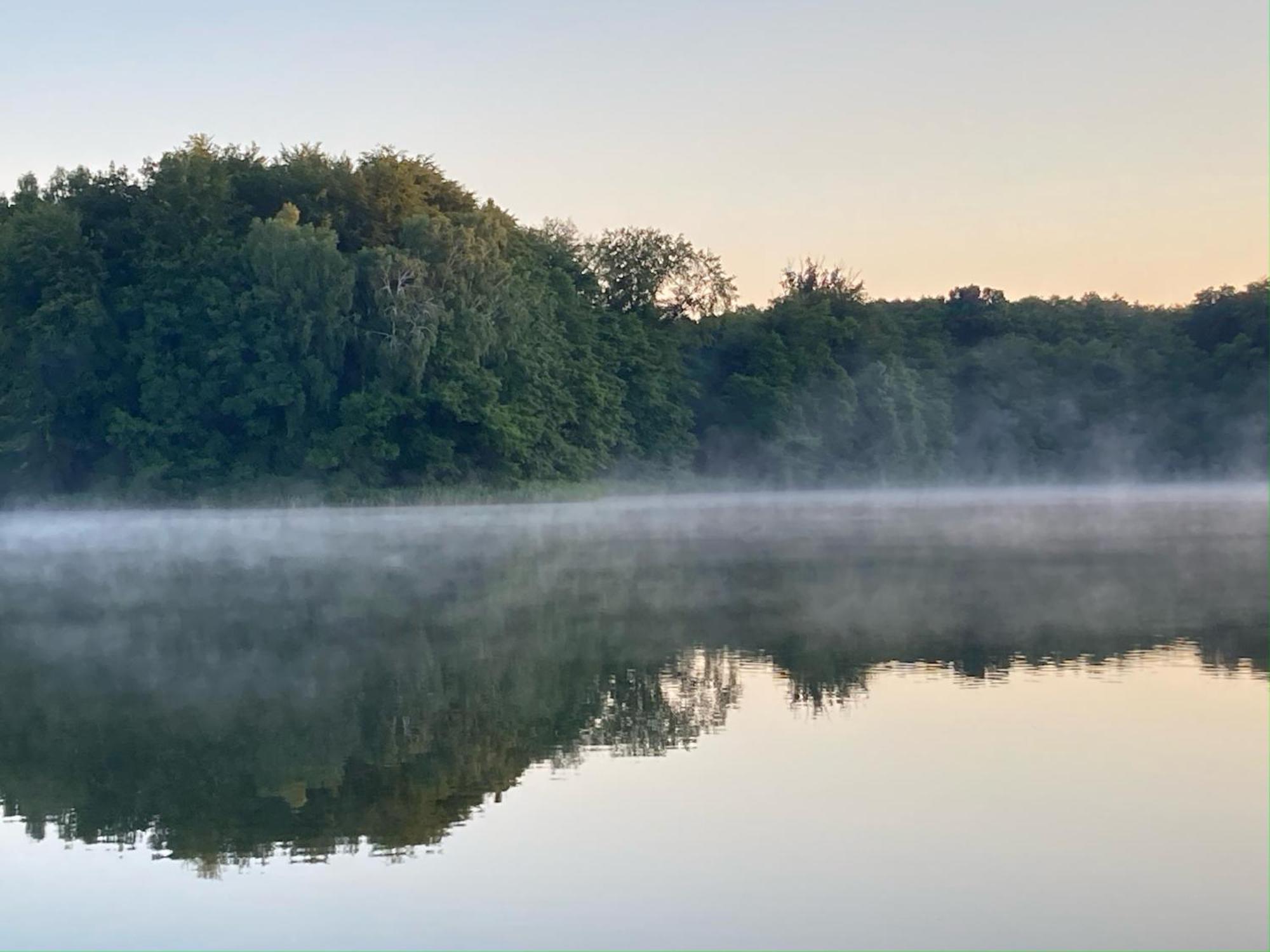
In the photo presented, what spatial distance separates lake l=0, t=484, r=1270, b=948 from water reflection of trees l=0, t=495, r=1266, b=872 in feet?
0.18

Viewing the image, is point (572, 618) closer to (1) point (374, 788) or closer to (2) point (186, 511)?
(1) point (374, 788)

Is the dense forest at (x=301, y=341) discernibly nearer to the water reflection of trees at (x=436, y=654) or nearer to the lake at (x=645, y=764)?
the water reflection of trees at (x=436, y=654)

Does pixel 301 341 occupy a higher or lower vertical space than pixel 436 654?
higher

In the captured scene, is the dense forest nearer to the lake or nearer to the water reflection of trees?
the water reflection of trees

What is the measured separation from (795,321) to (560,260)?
1218 centimetres

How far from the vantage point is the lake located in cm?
647

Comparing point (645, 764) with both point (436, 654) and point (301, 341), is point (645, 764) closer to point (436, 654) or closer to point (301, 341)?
point (436, 654)

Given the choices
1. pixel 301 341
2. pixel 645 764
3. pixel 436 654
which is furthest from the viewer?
pixel 301 341

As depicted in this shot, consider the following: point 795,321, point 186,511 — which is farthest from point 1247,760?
point 795,321

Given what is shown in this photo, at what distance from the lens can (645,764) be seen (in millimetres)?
9273

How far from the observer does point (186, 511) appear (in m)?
50.0

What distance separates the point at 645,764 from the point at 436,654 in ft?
16.7

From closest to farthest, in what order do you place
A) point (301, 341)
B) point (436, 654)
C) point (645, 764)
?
1. point (645, 764)
2. point (436, 654)
3. point (301, 341)

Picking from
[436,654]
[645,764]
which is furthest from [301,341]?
[645,764]
